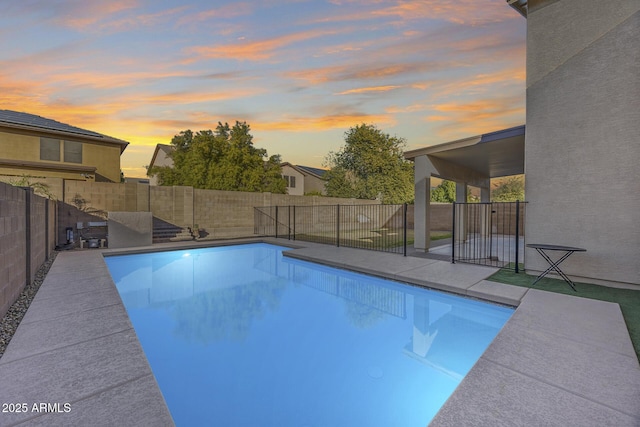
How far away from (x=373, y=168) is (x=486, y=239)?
9968mm

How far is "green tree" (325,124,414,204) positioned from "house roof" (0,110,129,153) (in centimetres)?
1359

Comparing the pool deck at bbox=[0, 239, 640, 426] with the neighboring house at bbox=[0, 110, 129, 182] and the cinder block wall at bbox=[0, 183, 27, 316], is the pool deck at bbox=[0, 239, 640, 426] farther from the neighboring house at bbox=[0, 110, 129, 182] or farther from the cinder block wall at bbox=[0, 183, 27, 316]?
the neighboring house at bbox=[0, 110, 129, 182]

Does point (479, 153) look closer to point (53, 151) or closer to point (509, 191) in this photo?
point (53, 151)

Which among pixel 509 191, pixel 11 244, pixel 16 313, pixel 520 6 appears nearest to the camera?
pixel 16 313

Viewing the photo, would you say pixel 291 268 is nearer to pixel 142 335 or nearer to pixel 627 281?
pixel 142 335

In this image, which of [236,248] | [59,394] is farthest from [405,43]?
[59,394]

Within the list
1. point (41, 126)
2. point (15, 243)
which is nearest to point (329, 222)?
point (15, 243)

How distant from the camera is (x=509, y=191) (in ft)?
94.1

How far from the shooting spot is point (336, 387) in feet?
8.44

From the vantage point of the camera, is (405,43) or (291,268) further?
(405,43)

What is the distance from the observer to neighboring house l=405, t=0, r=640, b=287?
14.4 feet

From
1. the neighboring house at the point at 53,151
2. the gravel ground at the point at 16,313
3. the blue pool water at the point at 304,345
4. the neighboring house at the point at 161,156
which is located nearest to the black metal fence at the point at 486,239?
the blue pool water at the point at 304,345

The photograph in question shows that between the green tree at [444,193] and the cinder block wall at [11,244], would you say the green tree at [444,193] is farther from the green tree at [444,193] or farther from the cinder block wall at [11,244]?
the cinder block wall at [11,244]

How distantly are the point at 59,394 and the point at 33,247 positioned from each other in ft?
14.6
